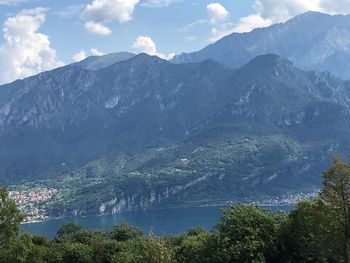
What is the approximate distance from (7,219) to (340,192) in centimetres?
3032

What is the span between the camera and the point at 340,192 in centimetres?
3450

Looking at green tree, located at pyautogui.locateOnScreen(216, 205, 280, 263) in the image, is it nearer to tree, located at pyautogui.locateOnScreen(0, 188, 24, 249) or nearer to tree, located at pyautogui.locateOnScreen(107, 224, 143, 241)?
tree, located at pyautogui.locateOnScreen(0, 188, 24, 249)

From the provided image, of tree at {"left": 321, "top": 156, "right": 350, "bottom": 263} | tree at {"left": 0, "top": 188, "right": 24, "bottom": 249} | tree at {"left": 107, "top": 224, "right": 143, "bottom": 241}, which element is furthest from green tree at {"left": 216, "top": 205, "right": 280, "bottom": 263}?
tree at {"left": 107, "top": 224, "right": 143, "bottom": 241}

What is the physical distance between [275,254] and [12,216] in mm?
24484

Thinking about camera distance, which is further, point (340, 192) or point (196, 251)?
point (196, 251)

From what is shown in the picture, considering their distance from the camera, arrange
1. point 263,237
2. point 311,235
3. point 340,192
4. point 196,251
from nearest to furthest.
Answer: point 340,192 < point 311,235 < point 263,237 < point 196,251

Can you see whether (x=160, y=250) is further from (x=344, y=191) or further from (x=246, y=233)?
(x=344, y=191)

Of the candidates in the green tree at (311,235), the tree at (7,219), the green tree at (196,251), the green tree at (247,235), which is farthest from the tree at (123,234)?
the green tree at (311,235)

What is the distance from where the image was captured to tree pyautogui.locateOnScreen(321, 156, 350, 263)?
34.2m

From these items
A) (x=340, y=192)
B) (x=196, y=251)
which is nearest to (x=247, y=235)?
(x=196, y=251)

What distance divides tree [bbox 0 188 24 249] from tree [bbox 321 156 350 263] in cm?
2874

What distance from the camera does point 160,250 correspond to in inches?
1527

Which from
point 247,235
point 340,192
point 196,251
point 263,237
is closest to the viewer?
point 340,192

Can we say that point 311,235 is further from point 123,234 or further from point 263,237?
point 123,234
